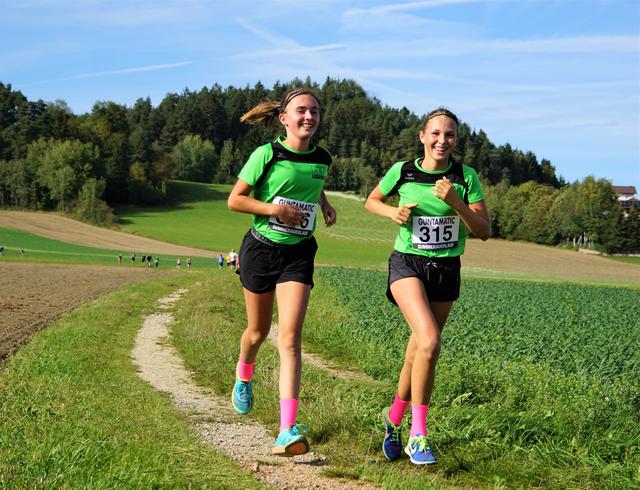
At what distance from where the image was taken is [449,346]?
34.3 ft

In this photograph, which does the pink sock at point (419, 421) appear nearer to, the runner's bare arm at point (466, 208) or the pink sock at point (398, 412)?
the pink sock at point (398, 412)

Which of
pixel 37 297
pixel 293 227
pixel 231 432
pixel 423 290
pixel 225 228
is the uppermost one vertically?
pixel 293 227

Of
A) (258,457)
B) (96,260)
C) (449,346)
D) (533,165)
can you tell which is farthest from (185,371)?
(533,165)

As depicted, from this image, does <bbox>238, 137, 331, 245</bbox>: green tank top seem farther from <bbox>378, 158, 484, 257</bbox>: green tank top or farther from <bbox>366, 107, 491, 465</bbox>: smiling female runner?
<bbox>378, 158, 484, 257</bbox>: green tank top

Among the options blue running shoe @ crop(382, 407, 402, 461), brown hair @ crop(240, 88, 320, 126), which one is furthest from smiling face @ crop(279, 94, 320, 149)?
blue running shoe @ crop(382, 407, 402, 461)

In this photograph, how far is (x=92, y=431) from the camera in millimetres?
5738

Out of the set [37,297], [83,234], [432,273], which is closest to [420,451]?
[432,273]

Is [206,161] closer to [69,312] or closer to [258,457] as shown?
[69,312]

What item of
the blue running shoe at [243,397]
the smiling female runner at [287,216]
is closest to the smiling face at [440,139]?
the smiling female runner at [287,216]

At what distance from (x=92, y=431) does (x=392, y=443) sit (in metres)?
2.31

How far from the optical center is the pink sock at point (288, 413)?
18.6ft

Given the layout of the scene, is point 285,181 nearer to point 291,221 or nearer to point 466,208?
point 291,221

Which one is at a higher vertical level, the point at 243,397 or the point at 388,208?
the point at 388,208

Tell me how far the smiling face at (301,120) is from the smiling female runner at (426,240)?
2.43 feet
